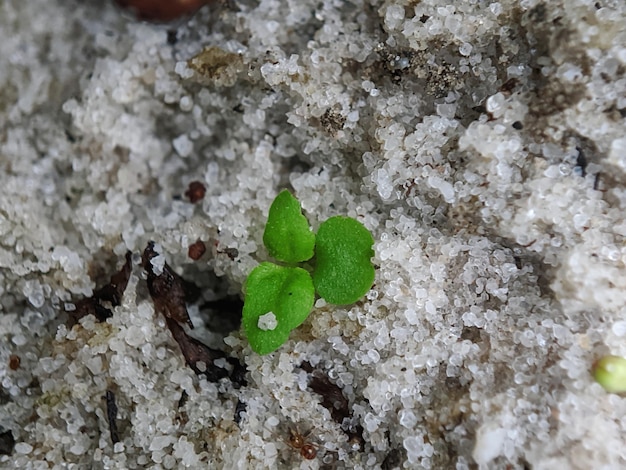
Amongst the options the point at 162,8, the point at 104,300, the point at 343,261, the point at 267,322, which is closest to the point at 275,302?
the point at 267,322

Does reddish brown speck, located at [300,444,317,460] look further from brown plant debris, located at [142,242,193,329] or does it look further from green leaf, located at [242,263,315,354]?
brown plant debris, located at [142,242,193,329]

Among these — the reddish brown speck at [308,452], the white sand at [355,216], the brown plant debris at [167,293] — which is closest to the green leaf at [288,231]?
the white sand at [355,216]

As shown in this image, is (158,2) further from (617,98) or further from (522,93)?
(617,98)

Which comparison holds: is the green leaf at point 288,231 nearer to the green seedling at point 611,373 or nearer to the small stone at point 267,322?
the small stone at point 267,322

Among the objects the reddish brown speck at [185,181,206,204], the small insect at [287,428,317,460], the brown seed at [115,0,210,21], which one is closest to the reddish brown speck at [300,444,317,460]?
the small insect at [287,428,317,460]

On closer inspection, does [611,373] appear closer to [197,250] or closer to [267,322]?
[267,322]

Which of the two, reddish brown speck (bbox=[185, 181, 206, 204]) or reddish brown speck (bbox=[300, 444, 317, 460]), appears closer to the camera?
reddish brown speck (bbox=[300, 444, 317, 460])

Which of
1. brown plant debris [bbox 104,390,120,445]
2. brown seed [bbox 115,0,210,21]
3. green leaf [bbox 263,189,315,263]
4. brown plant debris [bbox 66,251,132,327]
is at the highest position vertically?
brown seed [bbox 115,0,210,21]
